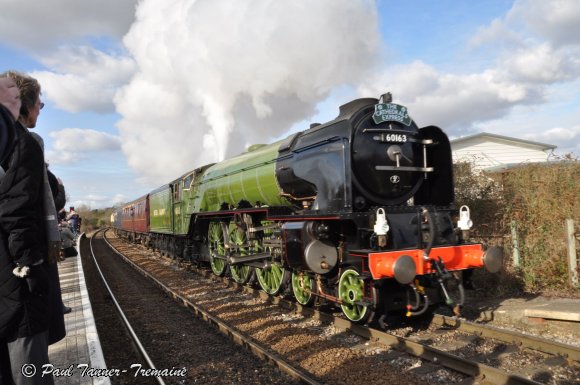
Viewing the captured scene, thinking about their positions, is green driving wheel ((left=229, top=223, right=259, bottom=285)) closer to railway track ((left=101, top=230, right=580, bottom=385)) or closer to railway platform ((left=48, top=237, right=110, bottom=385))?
railway track ((left=101, top=230, right=580, bottom=385))

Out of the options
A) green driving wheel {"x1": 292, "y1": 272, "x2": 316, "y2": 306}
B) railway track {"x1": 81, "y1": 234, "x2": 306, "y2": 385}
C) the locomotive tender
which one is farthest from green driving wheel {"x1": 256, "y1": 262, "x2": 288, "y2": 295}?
railway track {"x1": 81, "y1": 234, "x2": 306, "y2": 385}

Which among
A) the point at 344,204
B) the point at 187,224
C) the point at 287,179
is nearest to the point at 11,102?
the point at 344,204

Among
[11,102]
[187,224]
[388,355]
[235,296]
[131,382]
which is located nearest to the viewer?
[11,102]

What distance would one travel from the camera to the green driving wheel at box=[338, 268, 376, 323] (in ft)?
17.7

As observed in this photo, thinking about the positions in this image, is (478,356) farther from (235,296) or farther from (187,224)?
(187,224)

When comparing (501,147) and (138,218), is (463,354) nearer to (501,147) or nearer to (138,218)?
(138,218)

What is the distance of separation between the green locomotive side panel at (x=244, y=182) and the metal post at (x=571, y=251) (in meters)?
4.62

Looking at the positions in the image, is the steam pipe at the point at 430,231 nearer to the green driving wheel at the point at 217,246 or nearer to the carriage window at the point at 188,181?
the green driving wheel at the point at 217,246

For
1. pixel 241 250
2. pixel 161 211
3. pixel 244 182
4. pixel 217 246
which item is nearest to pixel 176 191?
pixel 161 211

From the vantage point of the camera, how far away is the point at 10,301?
2.02 meters

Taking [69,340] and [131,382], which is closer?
[131,382]

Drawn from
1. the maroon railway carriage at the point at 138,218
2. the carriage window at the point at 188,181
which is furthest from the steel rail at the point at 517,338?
the maroon railway carriage at the point at 138,218

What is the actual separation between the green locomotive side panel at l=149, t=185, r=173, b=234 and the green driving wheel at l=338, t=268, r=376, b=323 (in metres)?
9.85

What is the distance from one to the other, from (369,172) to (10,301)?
456cm
